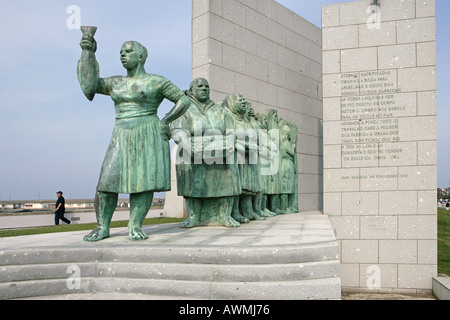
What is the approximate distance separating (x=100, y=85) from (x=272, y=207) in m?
5.80

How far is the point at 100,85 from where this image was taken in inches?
178

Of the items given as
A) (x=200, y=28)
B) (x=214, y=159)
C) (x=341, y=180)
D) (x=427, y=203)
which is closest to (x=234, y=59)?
(x=200, y=28)

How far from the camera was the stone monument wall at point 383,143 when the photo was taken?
25.1 ft

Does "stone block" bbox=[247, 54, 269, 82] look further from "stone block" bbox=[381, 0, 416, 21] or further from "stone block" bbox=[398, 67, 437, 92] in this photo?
"stone block" bbox=[398, 67, 437, 92]

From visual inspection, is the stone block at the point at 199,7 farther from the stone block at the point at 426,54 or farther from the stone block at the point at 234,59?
the stone block at the point at 426,54

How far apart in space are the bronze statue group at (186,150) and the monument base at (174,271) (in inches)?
23.8

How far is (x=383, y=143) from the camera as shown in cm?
782

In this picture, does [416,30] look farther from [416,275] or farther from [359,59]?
[416,275]

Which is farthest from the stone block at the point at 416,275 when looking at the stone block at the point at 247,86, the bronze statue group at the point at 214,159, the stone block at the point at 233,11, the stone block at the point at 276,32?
the stone block at the point at 276,32

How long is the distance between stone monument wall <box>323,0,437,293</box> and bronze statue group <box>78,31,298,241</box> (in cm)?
155

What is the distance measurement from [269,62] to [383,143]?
4.22 meters

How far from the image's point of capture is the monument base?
347 cm
